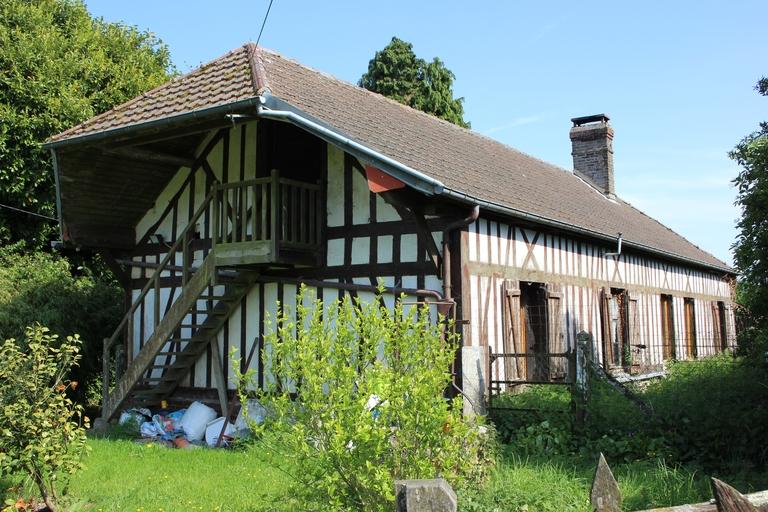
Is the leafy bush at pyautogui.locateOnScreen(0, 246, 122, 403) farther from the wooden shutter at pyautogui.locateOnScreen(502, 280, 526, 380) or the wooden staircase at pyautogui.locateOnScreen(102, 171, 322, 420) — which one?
the wooden shutter at pyautogui.locateOnScreen(502, 280, 526, 380)

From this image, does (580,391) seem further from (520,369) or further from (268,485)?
(268,485)

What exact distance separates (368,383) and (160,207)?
31.2ft

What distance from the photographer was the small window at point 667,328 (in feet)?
55.8

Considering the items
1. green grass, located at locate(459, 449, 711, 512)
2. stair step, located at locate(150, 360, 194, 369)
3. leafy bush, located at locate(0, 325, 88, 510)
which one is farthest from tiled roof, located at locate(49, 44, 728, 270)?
leafy bush, located at locate(0, 325, 88, 510)

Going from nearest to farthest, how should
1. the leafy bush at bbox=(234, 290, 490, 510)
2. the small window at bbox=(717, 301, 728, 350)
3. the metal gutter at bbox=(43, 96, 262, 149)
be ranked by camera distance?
the leafy bush at bbox=(234, 290, 490, 510)
the metal gutter at bbox=(43, 96, 262, 149)
the small window at bbox=(717, 301, 728, 350)

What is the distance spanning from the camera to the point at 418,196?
9.68 meters

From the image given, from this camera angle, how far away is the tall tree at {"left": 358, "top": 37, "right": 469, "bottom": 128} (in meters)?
31.0

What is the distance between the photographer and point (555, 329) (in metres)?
12.0

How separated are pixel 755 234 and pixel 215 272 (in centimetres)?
691

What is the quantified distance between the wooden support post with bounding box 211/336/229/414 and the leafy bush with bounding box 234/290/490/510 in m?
6.92

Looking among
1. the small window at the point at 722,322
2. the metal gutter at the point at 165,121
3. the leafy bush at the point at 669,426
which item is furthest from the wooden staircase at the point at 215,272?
the small window at the point at 722,322

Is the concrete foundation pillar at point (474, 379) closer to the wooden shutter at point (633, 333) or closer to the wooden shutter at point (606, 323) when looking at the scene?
the wooden shutter at point (606, 323)

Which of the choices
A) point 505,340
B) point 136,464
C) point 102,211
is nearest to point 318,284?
point 505,340

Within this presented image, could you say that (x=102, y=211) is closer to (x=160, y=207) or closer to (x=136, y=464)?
(x=160, y=207)
